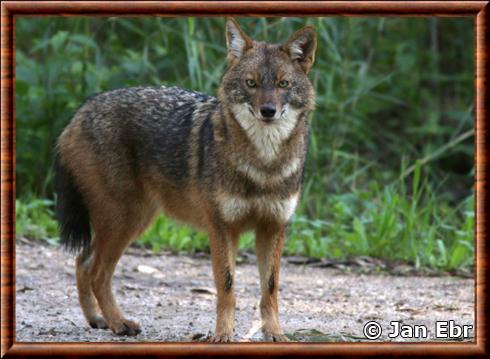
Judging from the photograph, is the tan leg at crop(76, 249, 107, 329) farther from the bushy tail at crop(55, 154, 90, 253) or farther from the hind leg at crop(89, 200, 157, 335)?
the bushy tail at crop(55, 154, 90, 253)

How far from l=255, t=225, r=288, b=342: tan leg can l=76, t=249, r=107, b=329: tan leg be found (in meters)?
1.15

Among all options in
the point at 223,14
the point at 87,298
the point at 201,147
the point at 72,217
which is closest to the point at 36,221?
the point at 72,217

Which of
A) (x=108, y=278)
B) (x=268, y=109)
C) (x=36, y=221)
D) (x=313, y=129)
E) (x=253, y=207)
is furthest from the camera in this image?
(x=313, y=129)

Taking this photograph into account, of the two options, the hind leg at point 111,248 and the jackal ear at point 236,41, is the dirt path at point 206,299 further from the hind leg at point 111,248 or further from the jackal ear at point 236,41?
the jackal ear at point 236,41

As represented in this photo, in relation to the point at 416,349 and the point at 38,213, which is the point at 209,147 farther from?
the point at 38,213

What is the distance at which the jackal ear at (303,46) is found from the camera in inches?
222

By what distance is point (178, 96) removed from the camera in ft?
21.4

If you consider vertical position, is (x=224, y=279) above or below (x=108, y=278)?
above

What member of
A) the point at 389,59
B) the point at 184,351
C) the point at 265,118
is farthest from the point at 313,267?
the point at 389,59

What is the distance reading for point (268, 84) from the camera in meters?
5.43

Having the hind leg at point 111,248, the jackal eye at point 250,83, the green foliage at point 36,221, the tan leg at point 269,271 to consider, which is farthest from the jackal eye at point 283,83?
the green foliage at point 36,221

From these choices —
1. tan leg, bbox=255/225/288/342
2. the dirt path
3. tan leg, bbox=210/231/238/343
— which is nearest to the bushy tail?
the dirt path

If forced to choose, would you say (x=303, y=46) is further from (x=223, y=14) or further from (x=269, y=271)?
(x=269, y=271)

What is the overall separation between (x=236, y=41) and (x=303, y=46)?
1.34 ft
